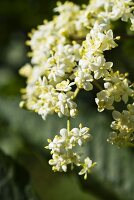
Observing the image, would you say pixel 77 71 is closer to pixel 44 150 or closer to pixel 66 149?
pixel 66 149

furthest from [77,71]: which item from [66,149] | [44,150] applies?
[44,150]

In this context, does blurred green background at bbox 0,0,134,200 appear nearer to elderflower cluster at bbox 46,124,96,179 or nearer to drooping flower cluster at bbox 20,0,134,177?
drooping flower cluster at bbox 20,0,134,177

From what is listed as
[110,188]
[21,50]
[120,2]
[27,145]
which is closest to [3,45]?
[21,50]

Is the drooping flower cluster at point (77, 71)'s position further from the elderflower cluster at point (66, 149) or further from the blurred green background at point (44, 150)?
the blurred green background at point (44, 150)

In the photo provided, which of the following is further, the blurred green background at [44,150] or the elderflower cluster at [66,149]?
the blurred green background at [44,150]

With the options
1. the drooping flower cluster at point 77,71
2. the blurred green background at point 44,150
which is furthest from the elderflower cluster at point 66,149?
A: the blurred green background at point 44,150

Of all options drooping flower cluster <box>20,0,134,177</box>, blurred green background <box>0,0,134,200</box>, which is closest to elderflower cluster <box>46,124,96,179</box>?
drooping flower cluster <box>20,0,134,177</box>

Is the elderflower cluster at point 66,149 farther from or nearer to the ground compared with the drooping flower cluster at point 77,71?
nearer to the ground
